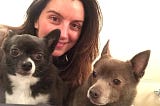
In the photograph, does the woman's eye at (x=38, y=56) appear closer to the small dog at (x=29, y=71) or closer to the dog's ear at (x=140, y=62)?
the small dog at (x=29, y=71)

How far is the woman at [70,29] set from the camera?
174cm

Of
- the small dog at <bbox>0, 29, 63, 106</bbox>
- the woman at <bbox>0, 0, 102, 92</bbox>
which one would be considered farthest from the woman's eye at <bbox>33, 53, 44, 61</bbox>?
the woman at <bbox>0, 0, 102, 92</bbox>

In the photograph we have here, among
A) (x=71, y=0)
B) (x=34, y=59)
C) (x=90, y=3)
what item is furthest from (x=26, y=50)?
(x=90, y=3)

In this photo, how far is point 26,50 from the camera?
141 cm

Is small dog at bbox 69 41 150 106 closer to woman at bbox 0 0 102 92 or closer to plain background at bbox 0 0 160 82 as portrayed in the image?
woman at bbox 0 0 102 92

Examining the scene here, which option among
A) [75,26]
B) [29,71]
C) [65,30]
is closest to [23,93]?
[29,71]

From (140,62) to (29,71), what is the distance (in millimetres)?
491

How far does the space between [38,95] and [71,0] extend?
0.57 meters

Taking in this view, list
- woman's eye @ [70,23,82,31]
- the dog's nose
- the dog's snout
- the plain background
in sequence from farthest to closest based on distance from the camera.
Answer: the plain background → woman's eye @ [70,23,82,31] → the dog's snout → the dog's nose

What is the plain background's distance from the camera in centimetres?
299

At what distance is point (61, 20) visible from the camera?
5.74ft

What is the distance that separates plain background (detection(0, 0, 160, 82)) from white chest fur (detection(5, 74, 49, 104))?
152 centimetres

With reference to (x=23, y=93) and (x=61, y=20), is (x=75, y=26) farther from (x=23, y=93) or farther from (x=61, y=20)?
(x=23, y=93)

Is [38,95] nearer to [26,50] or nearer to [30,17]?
[26,50]
